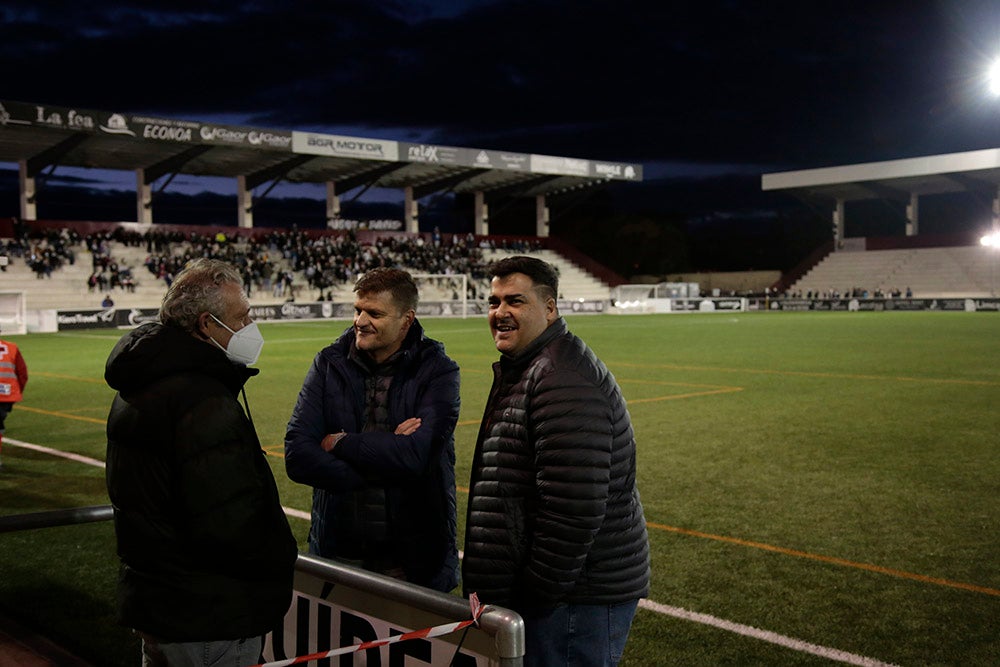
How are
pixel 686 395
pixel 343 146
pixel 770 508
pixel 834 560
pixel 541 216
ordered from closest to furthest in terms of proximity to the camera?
1. pixel 834 560
2. pixel 770 508
3. pixel 686 395
4. pixel 343 146
5. pixel 541 216

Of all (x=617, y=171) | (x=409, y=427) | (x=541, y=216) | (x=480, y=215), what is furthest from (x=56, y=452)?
(x=541, y=216)

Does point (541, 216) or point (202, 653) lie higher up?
point (541, 216)

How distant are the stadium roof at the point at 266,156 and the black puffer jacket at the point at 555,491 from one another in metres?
41.6

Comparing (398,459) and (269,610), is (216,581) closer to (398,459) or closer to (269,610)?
(269,610)

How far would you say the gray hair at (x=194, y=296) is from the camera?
274 cm

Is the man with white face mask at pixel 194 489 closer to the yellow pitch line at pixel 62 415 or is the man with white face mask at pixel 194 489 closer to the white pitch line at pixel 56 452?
the white pitch line at pixel 56 452

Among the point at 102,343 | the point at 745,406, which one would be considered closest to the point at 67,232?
the point at 102,343

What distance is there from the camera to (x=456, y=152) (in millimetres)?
54250

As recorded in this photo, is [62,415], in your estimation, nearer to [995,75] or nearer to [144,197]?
[995,75]

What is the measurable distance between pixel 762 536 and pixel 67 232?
152 feet

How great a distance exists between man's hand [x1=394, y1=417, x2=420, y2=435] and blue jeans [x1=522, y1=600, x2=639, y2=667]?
1.09m

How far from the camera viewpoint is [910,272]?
64.1m

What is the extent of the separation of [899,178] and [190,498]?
220 feet

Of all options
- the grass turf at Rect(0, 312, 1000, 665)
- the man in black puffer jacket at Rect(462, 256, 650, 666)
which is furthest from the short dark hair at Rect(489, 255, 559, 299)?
the grass turf at Rect(0, 312, 1000, 665)
